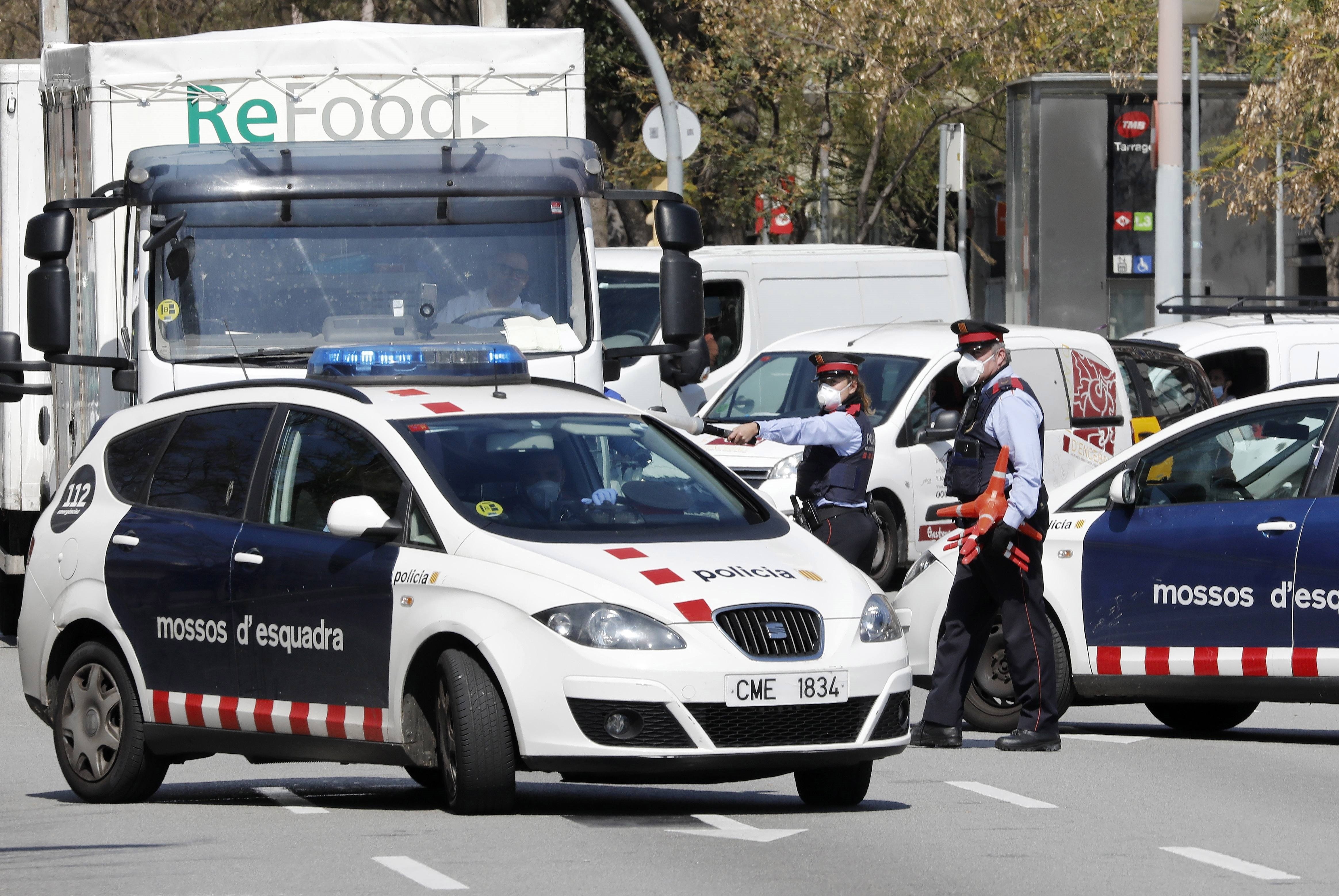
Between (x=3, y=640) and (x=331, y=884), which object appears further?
(x=3, y=640)

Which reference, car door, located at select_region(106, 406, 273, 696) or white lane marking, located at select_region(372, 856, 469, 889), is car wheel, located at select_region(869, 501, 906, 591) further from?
white lane marking, located at select_region(372, 856, 469, 889)

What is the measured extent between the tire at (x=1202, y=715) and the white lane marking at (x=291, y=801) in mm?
4192

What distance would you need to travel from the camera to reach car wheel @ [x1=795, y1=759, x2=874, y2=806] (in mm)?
8391

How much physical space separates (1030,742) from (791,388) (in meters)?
7.82

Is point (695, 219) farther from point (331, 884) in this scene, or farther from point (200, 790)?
point (331, 884)

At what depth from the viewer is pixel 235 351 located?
11.4 metres

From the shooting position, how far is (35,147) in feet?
47.5

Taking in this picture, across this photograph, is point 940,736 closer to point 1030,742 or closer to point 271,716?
point 1030,742

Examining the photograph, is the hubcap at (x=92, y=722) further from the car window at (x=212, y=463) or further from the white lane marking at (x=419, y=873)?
the white lane marking at (x=419, y=873)

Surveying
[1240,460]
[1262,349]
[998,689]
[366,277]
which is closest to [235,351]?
[366,277]

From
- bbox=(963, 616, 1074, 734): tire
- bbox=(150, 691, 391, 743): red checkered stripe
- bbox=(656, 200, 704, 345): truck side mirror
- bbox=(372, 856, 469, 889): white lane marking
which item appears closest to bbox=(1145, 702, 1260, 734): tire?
bbox=(963, 616, 1074, 734): tire

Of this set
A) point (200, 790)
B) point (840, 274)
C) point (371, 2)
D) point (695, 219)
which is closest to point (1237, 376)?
point (840, 274)

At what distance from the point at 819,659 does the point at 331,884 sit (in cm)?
183

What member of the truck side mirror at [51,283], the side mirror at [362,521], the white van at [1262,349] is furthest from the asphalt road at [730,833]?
the white van at [1262,349]
